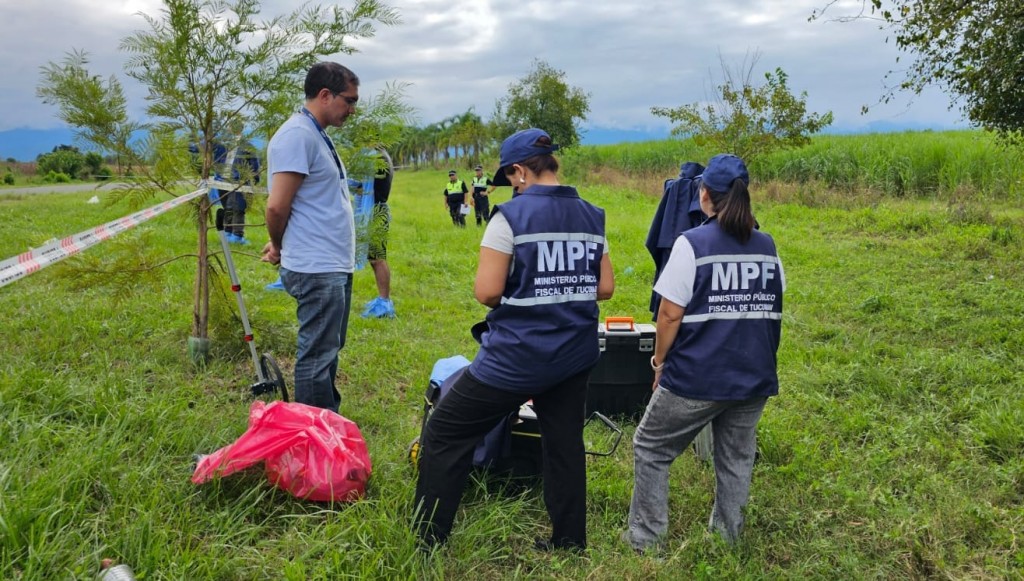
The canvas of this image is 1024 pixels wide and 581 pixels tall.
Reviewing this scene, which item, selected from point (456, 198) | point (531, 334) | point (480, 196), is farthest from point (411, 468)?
point (480, 196)

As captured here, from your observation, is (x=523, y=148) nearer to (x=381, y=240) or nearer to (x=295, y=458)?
(x=295, y=458)

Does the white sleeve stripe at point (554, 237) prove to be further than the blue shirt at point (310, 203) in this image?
No

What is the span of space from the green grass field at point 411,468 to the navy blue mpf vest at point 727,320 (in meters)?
0.77

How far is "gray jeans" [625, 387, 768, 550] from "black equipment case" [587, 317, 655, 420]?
1.27 m

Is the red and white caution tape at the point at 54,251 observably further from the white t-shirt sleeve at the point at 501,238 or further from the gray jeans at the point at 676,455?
the gray jeans at the point at 676,455

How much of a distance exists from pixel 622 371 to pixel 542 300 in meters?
1.90

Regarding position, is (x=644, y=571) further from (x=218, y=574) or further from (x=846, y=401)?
(x=846, y=401)

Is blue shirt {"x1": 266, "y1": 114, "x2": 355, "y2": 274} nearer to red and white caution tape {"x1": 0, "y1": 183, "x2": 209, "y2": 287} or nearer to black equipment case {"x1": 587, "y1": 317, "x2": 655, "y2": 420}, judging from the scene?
red and white caution tape {"x1": 0, "y1": 183, "x2": 209, "y2": 287}

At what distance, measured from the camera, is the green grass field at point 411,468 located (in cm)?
263

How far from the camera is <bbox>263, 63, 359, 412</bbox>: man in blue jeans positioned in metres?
3.41

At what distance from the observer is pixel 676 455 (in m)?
3.08

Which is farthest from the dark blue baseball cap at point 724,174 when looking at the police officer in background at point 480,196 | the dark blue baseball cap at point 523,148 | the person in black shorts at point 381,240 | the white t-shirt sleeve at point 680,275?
the police officer in background at point 480,196

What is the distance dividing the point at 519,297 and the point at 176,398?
2442 millimetres

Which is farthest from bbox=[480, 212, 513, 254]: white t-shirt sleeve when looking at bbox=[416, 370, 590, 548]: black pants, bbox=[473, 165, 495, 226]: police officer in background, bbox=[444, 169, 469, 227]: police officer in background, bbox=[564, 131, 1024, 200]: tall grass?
bbox=[473, 165, 495, 226]: police officer in background
